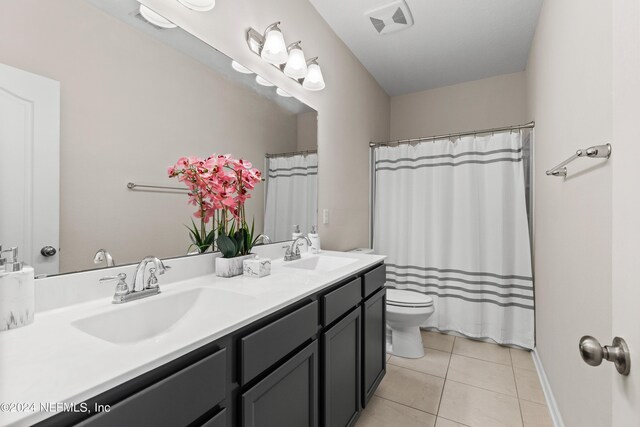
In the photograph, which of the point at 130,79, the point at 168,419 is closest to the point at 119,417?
the point at 168,419

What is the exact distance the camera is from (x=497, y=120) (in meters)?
3.02

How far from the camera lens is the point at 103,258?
3.10ft

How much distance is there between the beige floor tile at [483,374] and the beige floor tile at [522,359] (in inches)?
4.5

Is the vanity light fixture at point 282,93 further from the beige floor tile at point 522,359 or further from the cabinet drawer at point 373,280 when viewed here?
the beige floor tile at point 522,359

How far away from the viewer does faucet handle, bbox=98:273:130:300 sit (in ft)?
3.02

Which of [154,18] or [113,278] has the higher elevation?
[154,18]

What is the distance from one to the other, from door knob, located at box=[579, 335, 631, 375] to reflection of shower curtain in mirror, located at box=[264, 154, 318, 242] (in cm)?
142

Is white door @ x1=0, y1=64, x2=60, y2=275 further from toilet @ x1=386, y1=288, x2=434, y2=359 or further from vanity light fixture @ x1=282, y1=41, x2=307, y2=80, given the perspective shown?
toilet @ x1=386, y1=288, x2=434, y2=359

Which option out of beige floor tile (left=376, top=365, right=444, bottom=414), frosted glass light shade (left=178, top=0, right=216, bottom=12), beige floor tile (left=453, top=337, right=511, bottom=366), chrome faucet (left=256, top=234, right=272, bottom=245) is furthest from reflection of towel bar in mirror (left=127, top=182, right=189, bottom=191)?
beige floor tile (left=453, top=337, right=511, bottom=366)

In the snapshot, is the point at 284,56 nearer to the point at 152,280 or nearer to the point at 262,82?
the point at 262,82

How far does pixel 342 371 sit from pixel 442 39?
254cm

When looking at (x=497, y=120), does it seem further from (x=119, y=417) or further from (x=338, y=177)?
(x=119, y=417)

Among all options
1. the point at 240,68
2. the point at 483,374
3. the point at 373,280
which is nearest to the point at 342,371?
the point at 373,280

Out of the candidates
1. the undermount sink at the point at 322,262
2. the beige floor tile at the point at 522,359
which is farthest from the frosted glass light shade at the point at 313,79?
the beige floor tile at the point at 522,359
